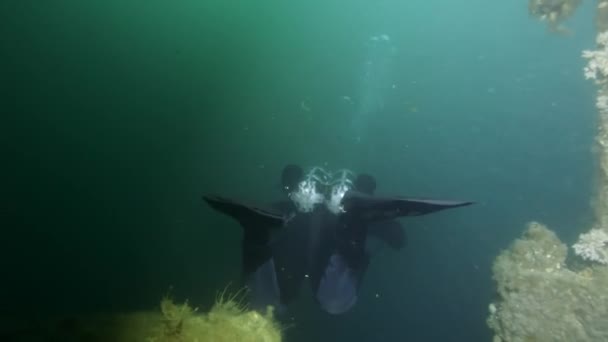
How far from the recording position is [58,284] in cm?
1230

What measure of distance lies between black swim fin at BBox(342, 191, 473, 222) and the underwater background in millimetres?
3350

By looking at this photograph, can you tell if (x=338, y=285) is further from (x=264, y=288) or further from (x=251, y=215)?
(x=251, y=215)

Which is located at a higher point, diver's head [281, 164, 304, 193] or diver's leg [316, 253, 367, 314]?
diver's head [281, 164, 304, 193]

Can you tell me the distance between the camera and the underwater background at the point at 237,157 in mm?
11328

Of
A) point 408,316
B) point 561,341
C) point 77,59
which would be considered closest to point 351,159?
point 408,316

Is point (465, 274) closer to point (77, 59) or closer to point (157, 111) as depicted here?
point (157, 111)

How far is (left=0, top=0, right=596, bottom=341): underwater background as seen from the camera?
11328 mm

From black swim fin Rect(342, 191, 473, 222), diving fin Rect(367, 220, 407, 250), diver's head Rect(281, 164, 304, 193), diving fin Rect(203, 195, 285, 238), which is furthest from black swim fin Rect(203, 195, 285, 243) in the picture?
diving fin Rect(367, 220, 407, 250)

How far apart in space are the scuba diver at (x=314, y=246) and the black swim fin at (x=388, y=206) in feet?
0.06

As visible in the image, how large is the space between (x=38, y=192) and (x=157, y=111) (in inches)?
460

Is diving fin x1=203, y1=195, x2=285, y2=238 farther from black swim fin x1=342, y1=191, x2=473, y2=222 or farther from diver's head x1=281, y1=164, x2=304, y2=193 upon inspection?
diver's head x1=281, y1=164, x2=304, y2=193

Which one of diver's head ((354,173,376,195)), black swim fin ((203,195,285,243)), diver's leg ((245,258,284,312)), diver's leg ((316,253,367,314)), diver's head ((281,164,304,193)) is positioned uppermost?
diver's head ((354,173,376,195))

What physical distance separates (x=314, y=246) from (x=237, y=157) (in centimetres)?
1368

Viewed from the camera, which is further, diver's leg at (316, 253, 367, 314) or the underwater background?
the underwater background
